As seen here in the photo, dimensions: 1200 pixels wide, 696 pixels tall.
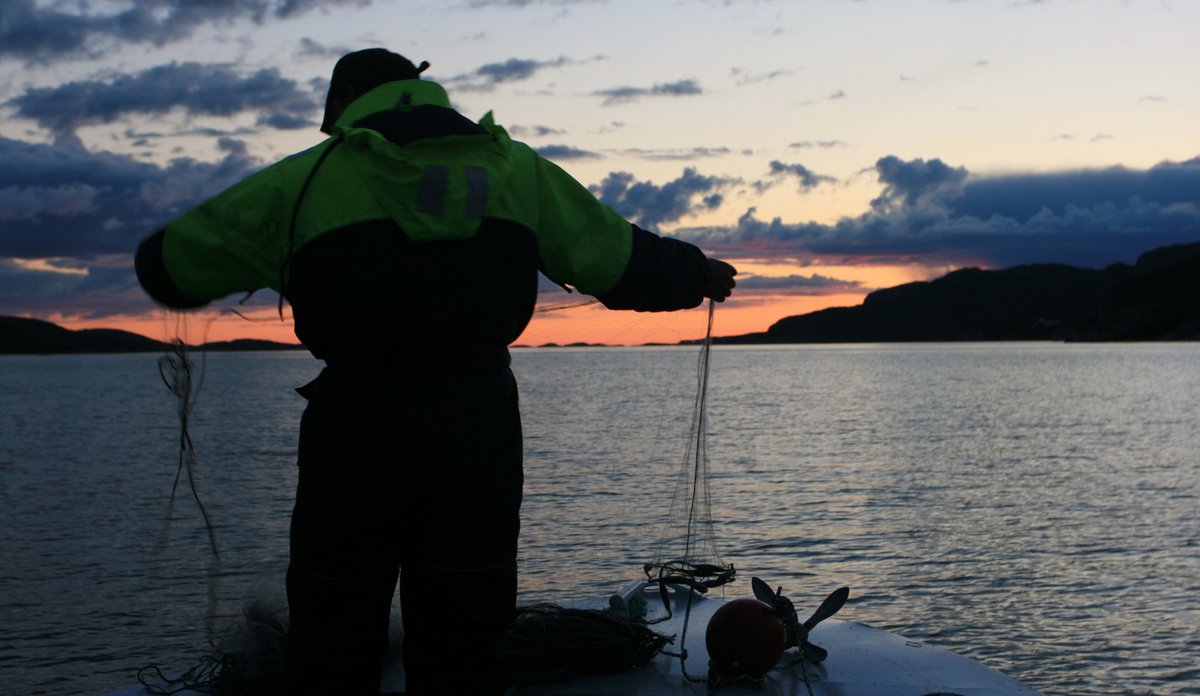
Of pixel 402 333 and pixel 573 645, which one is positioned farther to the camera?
pixel 573 645

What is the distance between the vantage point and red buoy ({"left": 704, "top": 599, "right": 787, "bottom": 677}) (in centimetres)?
477

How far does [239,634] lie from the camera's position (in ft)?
15.6

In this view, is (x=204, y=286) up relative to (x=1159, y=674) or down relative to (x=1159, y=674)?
up

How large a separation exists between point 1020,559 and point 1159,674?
6289 mm

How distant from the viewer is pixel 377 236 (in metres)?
2.87

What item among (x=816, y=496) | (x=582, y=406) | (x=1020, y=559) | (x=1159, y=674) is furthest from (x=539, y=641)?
(x=582, y=406)

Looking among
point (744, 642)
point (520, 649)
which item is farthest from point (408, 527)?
point (744, 642)

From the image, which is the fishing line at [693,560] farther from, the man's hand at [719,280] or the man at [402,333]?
the man at [402,333]

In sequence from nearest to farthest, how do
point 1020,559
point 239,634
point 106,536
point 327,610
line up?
point 327,610 < point 239,634 < point 1020,559 < point 106,536

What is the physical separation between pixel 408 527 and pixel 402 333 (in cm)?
61

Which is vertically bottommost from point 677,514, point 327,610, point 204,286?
point 677,514

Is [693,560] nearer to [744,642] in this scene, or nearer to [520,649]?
[744,642]

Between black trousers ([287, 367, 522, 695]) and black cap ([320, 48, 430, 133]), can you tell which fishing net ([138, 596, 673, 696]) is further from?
black cap ([320, 48, 430, 133])

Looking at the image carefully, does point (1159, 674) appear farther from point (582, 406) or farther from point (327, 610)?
point (582, 406)
